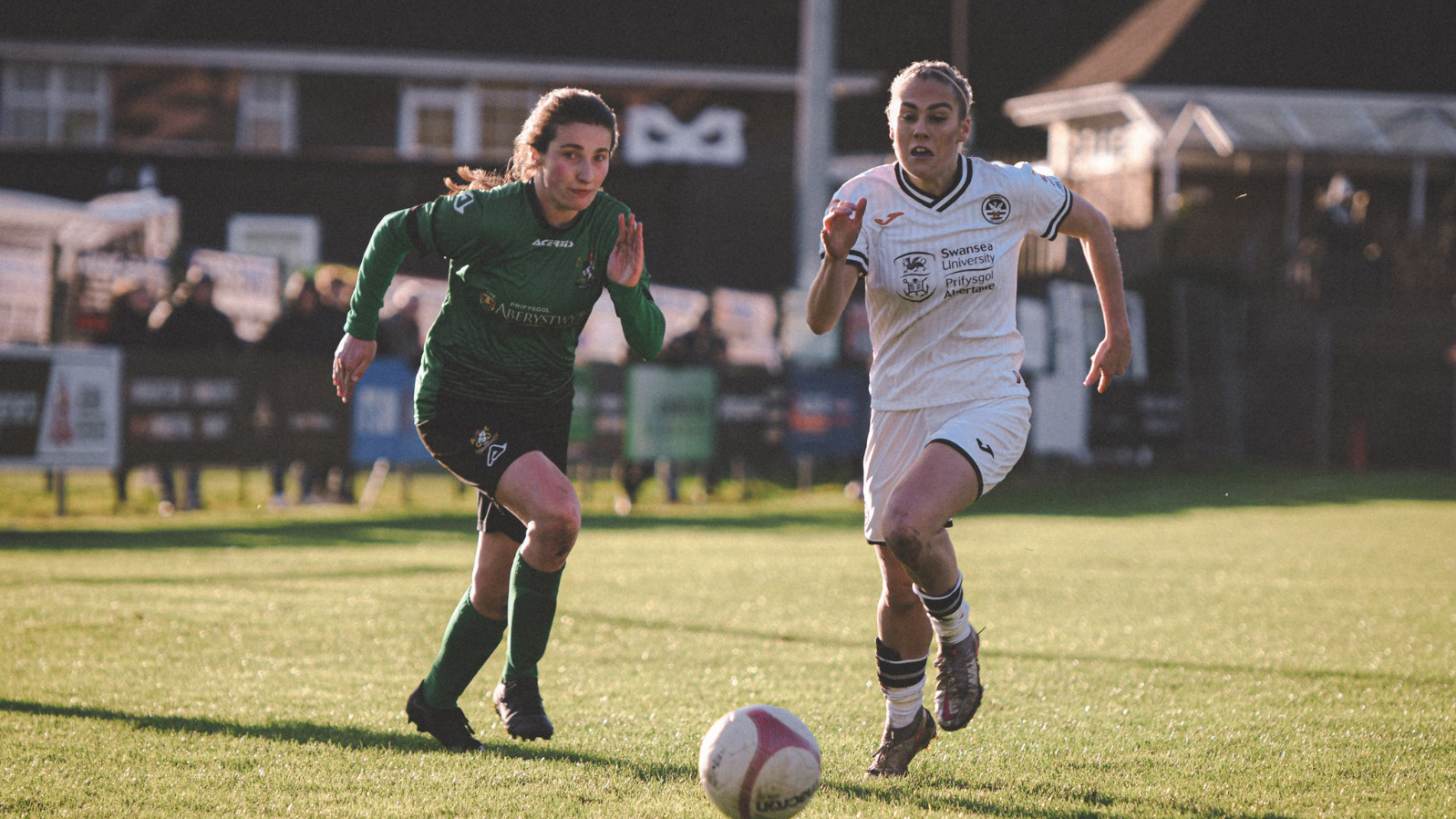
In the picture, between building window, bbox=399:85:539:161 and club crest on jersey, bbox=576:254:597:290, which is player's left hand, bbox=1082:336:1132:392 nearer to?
club crest on jersey, bbox=576:254:597:290

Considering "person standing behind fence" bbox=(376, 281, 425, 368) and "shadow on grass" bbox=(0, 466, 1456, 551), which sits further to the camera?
"person standing behind fence" bbox=(376, 281, 425, 368)

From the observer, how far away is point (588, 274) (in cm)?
577

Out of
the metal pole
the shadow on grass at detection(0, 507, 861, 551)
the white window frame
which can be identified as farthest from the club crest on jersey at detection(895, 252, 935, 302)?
the metal pole

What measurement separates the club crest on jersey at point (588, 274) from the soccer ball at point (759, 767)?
1711mm

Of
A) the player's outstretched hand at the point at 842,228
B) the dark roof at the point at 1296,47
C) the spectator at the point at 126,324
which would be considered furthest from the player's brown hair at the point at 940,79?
the dark roof at the point at 1296,47

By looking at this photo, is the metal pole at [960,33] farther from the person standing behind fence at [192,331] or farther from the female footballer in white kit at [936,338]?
the female footballer in white kit at [936,338]

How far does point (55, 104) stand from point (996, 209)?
103ft

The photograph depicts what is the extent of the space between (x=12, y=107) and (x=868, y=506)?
31.7 metres

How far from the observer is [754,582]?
11.5 m

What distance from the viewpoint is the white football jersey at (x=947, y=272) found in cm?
563

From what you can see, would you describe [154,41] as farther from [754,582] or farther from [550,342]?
[550,342]

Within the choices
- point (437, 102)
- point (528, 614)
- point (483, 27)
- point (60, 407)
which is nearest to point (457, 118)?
point (437, 102)

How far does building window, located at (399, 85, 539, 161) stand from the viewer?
33969 millimetres

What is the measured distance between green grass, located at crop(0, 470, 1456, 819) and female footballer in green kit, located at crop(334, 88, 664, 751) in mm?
440
